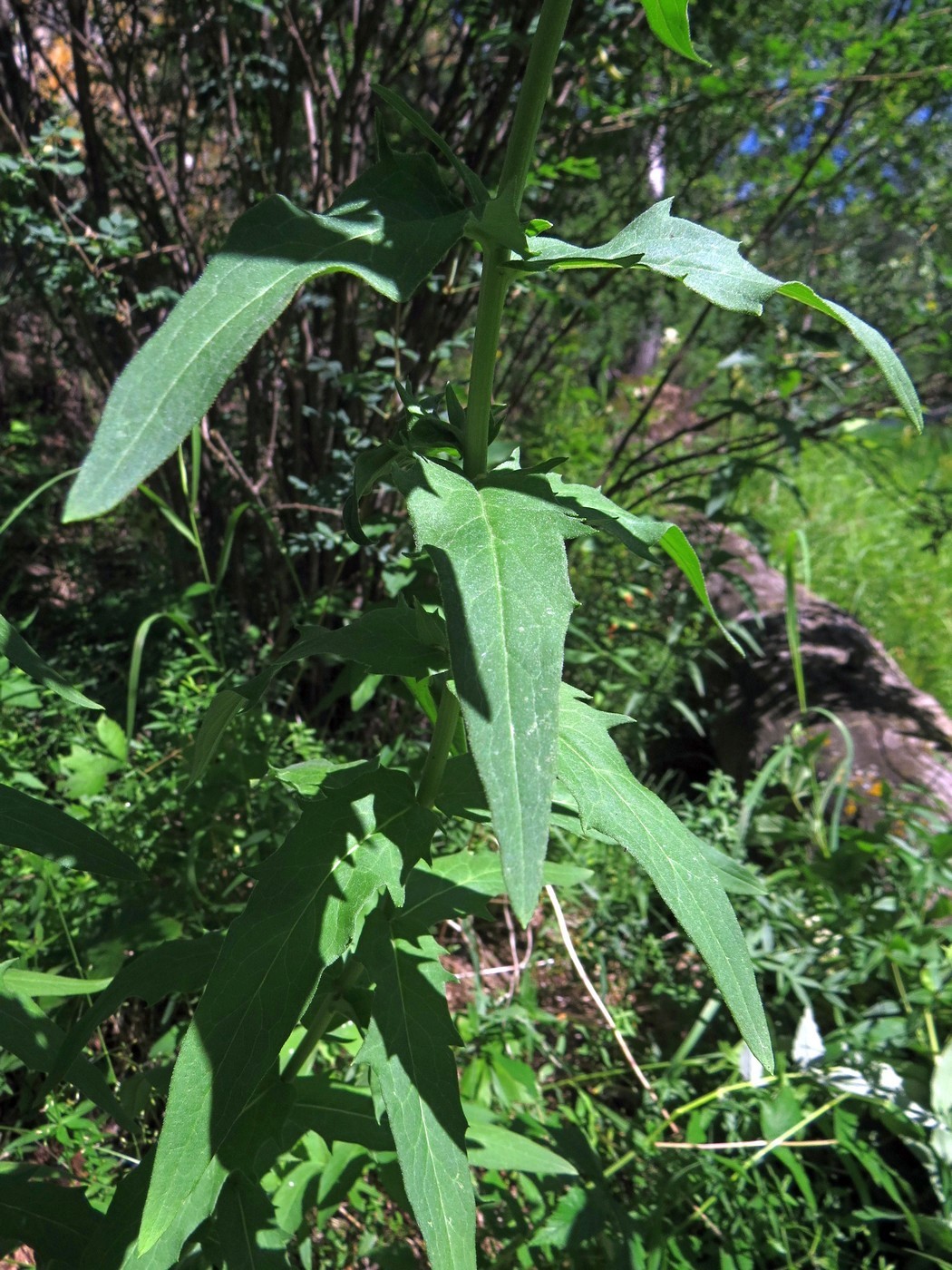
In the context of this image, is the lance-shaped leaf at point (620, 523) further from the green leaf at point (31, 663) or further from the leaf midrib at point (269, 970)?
the green leaf at point (31, 663)

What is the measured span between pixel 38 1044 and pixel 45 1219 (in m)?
0.21

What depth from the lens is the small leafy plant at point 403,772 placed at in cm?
64

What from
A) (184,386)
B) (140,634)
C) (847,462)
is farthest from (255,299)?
(847,462)

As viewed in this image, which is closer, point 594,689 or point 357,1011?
point 357,1011

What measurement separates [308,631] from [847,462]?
6.88m

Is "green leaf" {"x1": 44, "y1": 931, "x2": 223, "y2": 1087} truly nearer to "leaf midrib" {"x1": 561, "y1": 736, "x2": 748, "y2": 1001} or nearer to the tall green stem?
"leaf midrib" {"x1": 561, "y1": 736, "x2": 748, "y2": 1001}

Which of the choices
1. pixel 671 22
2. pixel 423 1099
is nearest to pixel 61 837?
pixel 423 1099

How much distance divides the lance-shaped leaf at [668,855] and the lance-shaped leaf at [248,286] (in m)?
0.48

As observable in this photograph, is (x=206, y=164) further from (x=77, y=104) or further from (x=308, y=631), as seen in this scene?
(x=308, y=631)

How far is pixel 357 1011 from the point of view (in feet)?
3.57

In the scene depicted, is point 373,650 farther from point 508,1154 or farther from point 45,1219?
point 508,1154

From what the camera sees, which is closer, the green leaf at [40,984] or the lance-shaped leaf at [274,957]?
the lance-shaped leaf at [274,957]

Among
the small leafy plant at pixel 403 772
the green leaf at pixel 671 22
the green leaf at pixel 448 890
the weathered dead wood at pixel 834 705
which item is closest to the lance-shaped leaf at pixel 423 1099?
the small leafy plant at pixel 403 772

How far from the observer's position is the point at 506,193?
30.9 inches
